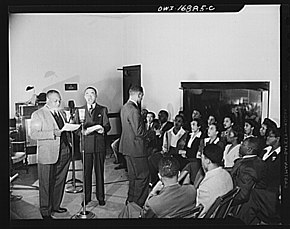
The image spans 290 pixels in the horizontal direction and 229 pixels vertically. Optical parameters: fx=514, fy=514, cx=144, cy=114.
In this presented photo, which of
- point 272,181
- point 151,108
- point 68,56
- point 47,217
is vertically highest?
point 68,56

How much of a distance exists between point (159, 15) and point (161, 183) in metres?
0.48

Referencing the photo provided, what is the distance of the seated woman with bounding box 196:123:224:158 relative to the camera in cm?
149

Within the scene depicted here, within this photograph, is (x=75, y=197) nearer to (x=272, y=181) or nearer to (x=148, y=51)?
(x=148, y=51)

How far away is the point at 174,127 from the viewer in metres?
1.49

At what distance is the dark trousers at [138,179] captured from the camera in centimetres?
149

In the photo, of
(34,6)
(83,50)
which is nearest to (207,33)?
(83,50)

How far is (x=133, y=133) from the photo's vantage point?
1494mm

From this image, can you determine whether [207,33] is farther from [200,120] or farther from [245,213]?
[245,213]

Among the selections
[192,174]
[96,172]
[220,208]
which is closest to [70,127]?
[96,172]

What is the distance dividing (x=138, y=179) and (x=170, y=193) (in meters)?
0.10

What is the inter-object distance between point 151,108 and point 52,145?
12.0 inches

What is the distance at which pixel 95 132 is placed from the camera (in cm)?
149

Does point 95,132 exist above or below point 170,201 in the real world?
above

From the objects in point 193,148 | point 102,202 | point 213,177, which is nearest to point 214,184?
point 213,177
